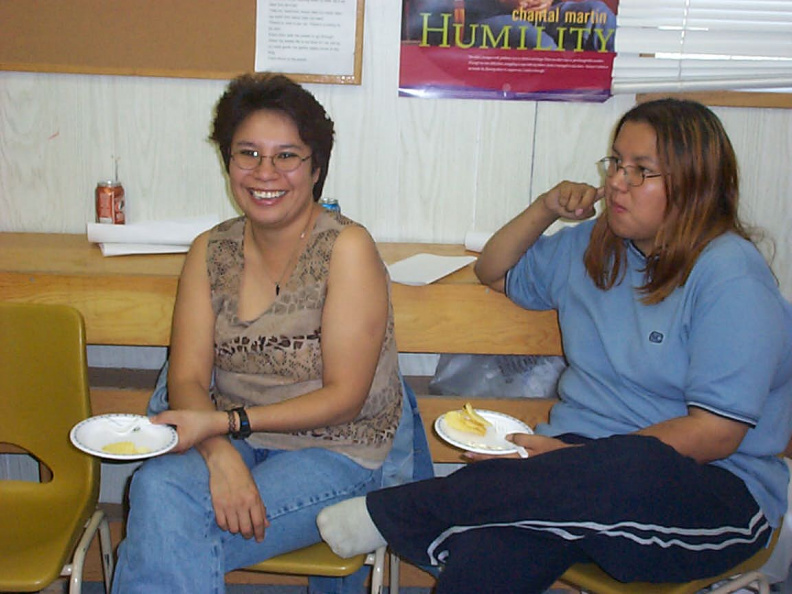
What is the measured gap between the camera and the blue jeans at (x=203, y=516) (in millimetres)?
1283

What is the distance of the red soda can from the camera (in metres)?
2.09

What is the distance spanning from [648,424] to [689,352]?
0.16m

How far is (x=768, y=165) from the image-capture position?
88.3 inches

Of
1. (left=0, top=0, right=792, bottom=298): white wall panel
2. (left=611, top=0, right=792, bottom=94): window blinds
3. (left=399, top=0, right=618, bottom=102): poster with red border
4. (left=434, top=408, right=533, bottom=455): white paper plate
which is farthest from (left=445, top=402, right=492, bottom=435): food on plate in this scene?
(left=611, top=0, right=792, bottom=94): window blinds

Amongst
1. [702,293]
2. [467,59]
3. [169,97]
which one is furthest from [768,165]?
[169,97]

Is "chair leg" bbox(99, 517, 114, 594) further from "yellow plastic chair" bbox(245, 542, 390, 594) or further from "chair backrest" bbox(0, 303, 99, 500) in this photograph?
"yellow plastic chair" bbox(245, 542, 390, 594)

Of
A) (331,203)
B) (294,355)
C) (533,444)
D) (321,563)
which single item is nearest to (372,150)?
(331,203)

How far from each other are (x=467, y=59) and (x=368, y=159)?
0.37 meters

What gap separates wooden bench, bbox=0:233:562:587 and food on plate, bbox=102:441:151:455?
1.56ft

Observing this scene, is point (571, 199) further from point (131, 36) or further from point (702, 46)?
point (131, 36)

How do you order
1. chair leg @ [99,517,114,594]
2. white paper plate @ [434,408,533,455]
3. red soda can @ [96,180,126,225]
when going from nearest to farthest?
white paper plate @ [434,408,533,455], chair leg @ [99,517,114,594], red soda can @ [96,180,126,225]

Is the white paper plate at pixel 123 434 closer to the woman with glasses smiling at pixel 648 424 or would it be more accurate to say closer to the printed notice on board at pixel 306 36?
the woman with glasses smiling at pixel 648 424

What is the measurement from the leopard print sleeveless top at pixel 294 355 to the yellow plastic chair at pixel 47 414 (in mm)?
283

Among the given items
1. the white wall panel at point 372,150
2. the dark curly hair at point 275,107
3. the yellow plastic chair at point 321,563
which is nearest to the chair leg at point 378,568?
the yellow plastic chair at point 321,563
